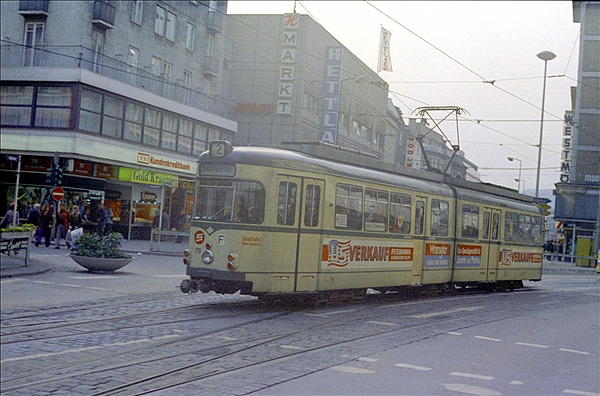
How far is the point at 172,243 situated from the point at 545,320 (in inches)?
621

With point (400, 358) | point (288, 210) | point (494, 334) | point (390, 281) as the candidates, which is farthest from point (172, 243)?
point (400, 358)

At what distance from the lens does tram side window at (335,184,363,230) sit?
14.2 metres

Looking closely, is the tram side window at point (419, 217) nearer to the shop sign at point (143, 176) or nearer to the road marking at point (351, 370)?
the road marking at point (351, 370)

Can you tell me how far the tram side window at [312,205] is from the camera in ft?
44.4

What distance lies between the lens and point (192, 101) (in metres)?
35.8

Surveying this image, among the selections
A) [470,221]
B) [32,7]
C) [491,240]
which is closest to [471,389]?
[470,221]

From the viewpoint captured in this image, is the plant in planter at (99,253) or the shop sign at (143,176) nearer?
the plant in planter at (99,253)

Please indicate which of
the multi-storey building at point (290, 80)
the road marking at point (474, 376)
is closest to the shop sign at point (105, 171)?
the multi-storey building at point (290, 80)

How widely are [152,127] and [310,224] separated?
18322 millimetres

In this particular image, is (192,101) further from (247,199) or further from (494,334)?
(494,334)

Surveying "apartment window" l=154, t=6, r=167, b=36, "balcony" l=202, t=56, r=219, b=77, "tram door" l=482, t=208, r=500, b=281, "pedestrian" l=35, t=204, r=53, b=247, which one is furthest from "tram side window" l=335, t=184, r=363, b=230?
"balcony" l=202, t=56, r=219, b=77

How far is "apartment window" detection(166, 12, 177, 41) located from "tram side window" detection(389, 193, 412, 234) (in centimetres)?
2031

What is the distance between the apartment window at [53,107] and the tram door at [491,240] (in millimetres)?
10964

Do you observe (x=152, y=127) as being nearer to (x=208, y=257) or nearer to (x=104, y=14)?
(x=104, y=14)
